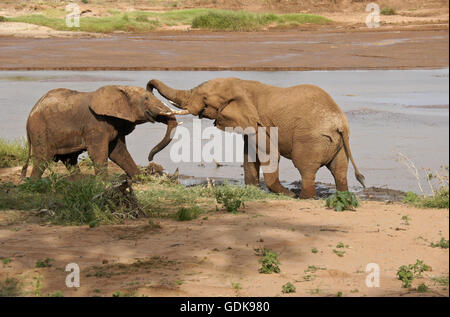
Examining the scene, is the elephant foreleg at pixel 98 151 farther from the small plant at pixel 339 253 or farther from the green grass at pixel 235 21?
the green grass at pixel 235 21

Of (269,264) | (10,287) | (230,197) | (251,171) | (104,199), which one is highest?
(269,264)

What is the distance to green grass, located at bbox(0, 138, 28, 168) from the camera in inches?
507

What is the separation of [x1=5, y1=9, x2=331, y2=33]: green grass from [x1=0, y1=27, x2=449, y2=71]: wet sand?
12.3 feet

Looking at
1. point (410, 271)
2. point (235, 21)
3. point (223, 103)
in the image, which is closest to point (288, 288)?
point (410, 271)

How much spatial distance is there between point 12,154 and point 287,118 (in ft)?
15.4

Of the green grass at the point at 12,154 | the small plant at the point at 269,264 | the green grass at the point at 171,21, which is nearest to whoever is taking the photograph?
the small plant at the point at 269,264

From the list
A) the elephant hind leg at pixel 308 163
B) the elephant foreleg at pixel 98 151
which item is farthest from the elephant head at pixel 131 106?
the elephant hind leg at pixel 308 163

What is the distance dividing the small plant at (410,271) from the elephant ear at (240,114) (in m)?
5.18

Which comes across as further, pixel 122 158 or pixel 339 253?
pixel 122 158

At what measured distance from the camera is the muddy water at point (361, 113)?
40.7 feet

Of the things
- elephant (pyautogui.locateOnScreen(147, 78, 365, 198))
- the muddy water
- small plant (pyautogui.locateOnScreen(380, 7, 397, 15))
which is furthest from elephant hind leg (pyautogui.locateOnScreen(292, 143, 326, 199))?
small plant (pyautogui.locateOnScreen(380, 7, 397, 15))

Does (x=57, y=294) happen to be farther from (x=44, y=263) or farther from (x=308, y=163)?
(x=308, y=163)

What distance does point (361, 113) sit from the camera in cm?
1634

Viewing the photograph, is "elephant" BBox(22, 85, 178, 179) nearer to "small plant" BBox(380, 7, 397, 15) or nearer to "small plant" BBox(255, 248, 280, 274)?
"small plant" BBox(255, 248, 280, 274)
